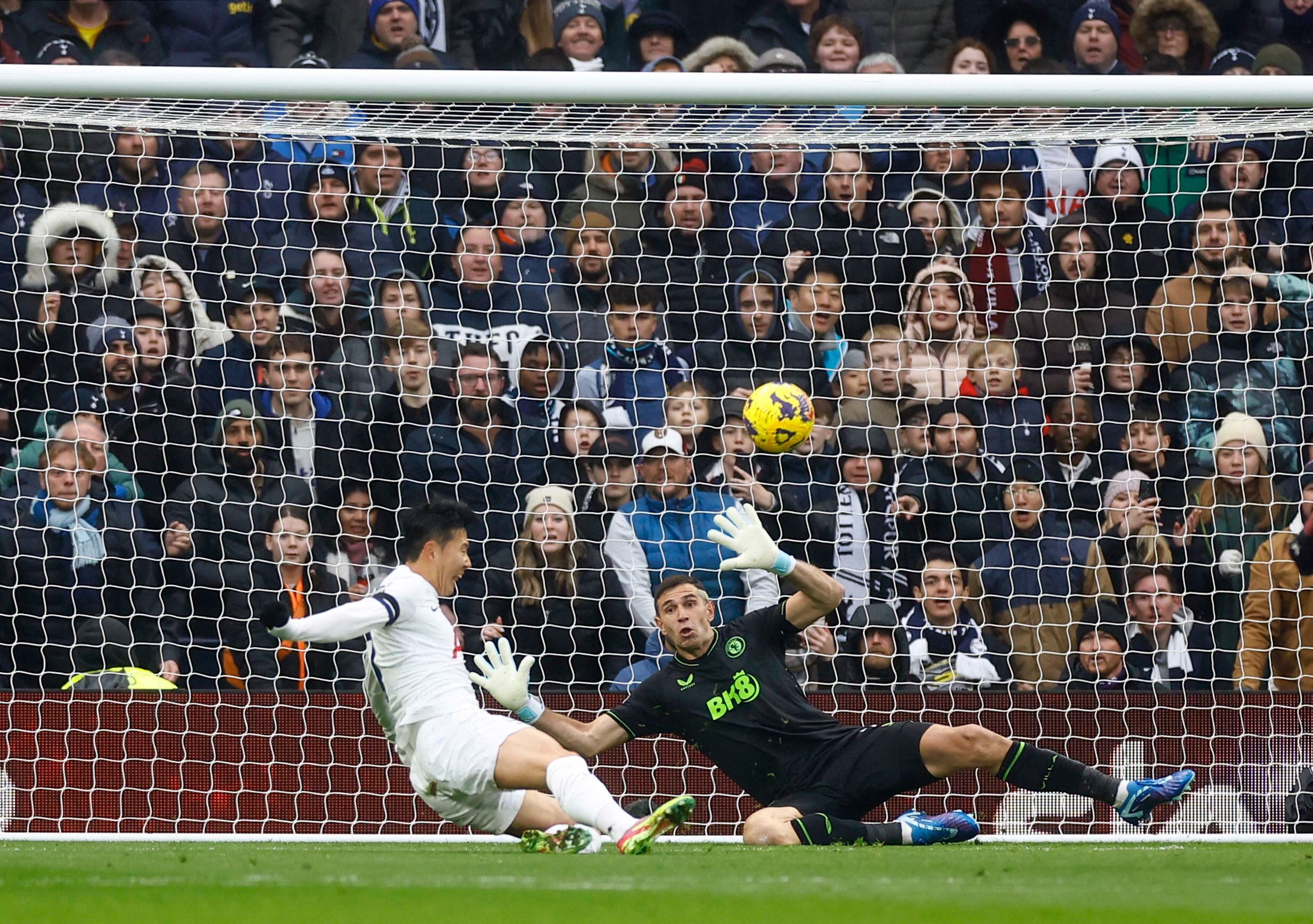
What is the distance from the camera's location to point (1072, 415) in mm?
9484

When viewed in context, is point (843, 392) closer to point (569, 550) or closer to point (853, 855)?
point (569, 550)

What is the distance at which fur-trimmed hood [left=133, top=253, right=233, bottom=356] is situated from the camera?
30.5 feet

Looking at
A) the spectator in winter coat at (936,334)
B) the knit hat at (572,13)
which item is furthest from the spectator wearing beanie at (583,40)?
the spectator in winter coat at (936,334)

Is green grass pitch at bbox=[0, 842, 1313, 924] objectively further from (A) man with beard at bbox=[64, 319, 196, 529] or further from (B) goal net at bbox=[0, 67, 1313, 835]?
(A) man with beard at bbox=[64, 319, 196, 529]

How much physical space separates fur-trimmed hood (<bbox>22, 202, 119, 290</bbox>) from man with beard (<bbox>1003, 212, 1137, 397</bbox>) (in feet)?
17.0

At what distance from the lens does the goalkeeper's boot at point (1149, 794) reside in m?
6.94

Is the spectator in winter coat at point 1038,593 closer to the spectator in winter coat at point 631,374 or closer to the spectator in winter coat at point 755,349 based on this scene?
the spectator in winter coat at point 755,349

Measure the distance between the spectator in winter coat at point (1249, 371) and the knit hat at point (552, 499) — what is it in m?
3.50

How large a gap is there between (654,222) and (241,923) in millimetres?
6996

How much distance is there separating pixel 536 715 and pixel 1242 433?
171 inches

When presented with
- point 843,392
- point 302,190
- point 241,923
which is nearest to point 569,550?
point 843,392

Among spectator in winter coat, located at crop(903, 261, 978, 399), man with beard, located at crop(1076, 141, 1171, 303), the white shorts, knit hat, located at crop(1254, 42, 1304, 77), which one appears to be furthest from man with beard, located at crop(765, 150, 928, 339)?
the white shorts

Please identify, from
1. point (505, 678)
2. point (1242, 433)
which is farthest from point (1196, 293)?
point (505, 678)

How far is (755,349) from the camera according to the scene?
9.84m
